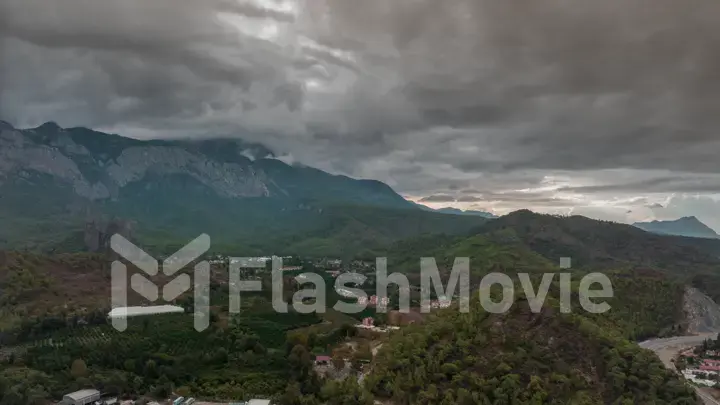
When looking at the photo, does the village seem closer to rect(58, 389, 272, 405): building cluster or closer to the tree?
rect(58, 389, 272, 405): building cluster

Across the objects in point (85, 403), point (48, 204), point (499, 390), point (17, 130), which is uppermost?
point (17, 130)

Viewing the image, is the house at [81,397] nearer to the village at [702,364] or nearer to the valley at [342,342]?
the valley at [342,342]

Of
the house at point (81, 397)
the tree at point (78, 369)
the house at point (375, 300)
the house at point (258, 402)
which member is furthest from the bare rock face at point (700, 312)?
the tree at point (78, 369)

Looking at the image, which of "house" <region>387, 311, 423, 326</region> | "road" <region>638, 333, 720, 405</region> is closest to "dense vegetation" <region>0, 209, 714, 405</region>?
"road" <region>638, 333, 720, 405</region>

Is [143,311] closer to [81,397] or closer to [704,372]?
[81,397]

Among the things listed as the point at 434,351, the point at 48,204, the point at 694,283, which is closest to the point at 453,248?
the point at 694,283

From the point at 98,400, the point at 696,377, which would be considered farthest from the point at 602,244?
the point at 98,400

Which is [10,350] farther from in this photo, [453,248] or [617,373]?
[453,248]
